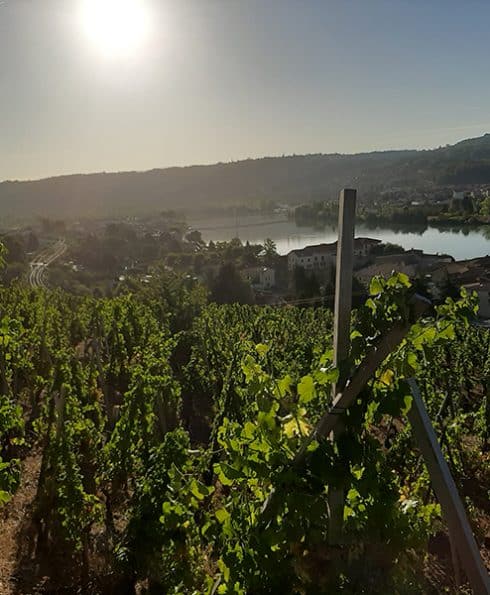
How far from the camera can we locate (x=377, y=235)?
67.6 m

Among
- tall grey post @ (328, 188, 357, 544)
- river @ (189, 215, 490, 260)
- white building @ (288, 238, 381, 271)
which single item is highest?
tall grey post @ (328, 188, 357, 544)

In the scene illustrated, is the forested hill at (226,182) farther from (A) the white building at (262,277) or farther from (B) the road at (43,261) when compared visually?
(A) the white building at (262,277)

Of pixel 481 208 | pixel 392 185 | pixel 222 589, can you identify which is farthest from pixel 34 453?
pixel 392 185

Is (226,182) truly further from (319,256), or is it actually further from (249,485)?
(249,485)

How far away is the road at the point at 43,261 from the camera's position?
139 feet

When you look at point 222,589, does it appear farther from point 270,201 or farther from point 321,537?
point 270,201

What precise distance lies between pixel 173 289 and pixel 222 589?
1878 centimetres

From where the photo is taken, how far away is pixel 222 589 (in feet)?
5.85

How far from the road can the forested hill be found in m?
67.7

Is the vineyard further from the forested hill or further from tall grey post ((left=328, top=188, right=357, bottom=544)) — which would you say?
the forested hill

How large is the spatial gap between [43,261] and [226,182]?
112 meters

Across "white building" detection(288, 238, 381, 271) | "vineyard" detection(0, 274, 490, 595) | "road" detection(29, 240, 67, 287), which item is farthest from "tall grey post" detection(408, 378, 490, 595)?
"white building" detection(288, 238, 381, 271)

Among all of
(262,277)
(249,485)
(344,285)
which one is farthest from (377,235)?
(344,285)

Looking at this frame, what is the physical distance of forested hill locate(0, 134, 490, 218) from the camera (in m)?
125
